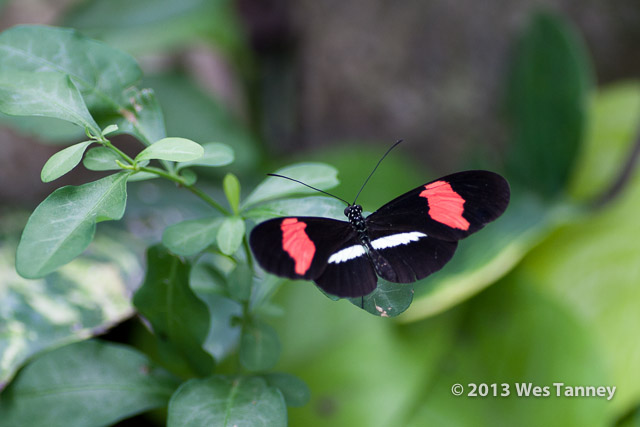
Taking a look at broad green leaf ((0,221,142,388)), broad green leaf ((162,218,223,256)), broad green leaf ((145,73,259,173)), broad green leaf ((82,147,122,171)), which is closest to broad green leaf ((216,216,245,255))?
broad green leaf ((162,218,223,256))

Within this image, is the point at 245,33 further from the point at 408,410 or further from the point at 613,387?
the point at 613,387

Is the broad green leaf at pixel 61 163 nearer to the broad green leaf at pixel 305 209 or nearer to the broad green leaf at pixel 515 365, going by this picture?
the broad green leaf at pixel 305 209

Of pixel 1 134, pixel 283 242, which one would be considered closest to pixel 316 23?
pixel 1 134

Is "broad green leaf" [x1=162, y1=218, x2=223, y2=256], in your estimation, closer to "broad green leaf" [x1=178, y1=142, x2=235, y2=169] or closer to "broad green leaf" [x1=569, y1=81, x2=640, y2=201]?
"broad green leaf" [x1=178, y1=142, x2=235, y2=169]

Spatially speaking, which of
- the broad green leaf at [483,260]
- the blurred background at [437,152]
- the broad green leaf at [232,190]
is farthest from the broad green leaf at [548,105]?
the broad green leaf at [232,190]

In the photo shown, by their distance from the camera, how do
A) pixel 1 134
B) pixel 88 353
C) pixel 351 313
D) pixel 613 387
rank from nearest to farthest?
pixel 88 353 < pixel 613 387 < pixel 351 313 < pixel 1 134

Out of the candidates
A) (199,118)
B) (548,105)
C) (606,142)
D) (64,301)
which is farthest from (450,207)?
(199,118)
